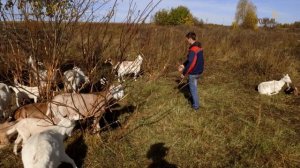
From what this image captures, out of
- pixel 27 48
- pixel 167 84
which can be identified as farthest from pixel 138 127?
pixel 167 84

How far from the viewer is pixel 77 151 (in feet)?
18.9

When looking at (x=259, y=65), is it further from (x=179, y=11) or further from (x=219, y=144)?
(x=179, y=11)

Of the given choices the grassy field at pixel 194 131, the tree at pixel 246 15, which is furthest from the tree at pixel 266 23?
the grassy field at pixel 194 131

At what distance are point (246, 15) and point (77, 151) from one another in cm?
4027

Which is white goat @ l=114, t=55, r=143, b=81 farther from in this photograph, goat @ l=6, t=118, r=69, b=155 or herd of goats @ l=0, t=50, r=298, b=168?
goat @ l=6, t=118, r=69, b=155

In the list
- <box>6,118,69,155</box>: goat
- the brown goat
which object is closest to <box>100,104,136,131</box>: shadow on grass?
<box>6,118,69,155</box>: goat

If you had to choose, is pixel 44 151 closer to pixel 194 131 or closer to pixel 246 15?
pixel 194 131

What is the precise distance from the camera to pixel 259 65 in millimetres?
13055

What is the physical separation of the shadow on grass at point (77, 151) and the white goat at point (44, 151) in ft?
1.53

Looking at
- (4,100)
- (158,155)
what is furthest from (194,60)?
(4,100)

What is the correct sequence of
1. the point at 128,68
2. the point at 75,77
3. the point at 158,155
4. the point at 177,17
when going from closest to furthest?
the point at 158,155 < the point at 128,68 < the point at 75,77 < the point at 177,17

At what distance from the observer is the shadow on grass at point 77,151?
5459 mm

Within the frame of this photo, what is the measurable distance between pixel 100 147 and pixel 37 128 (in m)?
1.13

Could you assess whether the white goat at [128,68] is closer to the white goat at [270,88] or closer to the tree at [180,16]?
the white goat at [270,88]
